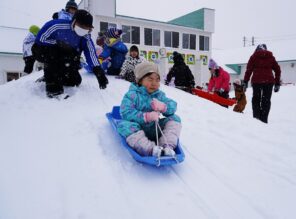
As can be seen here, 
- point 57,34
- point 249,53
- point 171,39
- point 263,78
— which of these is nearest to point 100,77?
point 57,34

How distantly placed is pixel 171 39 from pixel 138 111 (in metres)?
16.8

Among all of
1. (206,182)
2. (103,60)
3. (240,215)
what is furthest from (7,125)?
(103,60)

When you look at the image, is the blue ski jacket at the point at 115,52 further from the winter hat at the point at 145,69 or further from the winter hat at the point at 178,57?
the winter hat at the point at 145,69

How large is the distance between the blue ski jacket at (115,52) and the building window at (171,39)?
475 inches

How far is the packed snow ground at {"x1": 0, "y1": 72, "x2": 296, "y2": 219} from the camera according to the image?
5.49 feet

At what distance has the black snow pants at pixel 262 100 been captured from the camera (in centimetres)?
473

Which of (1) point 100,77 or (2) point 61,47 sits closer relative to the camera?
(2) point 61,47

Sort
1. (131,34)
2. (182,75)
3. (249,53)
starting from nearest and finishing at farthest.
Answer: (182,75) → (131,34) → (249,53)

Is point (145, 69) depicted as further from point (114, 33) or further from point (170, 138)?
point (114, 33)

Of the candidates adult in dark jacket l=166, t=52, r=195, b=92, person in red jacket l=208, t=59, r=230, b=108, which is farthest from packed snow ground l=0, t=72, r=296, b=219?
adult in dark jacket l=166, t=52, r=195, b=92

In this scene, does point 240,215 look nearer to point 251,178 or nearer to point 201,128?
point 251,178

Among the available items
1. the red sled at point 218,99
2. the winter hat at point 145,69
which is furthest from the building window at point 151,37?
the winter hat at point 145,69

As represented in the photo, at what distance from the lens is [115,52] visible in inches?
252

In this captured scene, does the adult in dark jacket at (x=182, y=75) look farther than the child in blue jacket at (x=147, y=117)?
Yes
